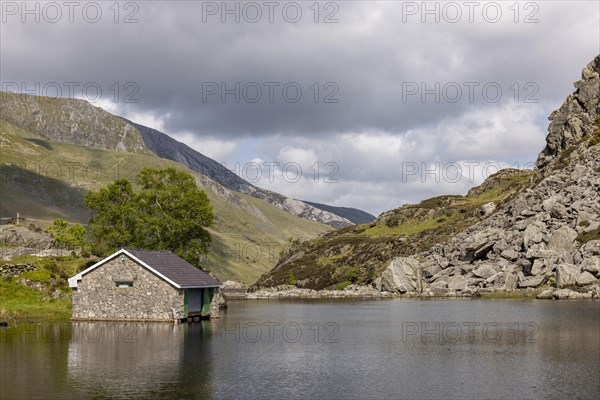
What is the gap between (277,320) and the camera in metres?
73.9

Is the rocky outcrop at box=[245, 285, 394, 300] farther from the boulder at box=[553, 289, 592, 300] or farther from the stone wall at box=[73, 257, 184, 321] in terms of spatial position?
the stone wall at box=[73, 257, 184, 321]

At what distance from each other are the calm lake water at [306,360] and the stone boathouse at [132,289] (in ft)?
7.48

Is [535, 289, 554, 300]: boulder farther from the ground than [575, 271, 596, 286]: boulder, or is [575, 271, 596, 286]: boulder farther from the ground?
[575, 271, 596, 286]: boulder

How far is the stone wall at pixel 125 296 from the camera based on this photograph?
62.5 m

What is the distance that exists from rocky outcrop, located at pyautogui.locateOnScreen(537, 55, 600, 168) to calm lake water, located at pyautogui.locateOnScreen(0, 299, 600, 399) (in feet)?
426

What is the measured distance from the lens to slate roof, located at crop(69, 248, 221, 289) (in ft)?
203

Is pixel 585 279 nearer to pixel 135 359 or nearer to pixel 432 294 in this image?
pixel 432 294

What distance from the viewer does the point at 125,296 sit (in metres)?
63.4

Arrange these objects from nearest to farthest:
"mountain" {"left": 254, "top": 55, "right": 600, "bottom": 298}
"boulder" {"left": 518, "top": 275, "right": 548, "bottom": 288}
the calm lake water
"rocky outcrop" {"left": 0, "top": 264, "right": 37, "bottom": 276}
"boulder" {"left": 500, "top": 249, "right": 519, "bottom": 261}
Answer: the calm lake water, "rocky outcrop" {"left": 0, "top": 264, "right": 37, "bottom": 276}, "boulder" {"left": 518, "top": 275, "right": 548, "bottom": 288}, "mountain" {"left": 254, "top": 55, "right": 600, "bottom": 298}, "boulder" {"left": 500, "top": 249, "right": 519, "bottom": 261}

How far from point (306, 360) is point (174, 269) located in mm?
27530

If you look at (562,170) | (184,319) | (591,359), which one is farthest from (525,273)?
(591,359)

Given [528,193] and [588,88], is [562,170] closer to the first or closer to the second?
[528,193]

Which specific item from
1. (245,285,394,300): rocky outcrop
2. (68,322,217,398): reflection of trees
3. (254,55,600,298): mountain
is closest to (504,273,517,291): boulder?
(254,55,600,298): mountain

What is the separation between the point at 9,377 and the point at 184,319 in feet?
102
